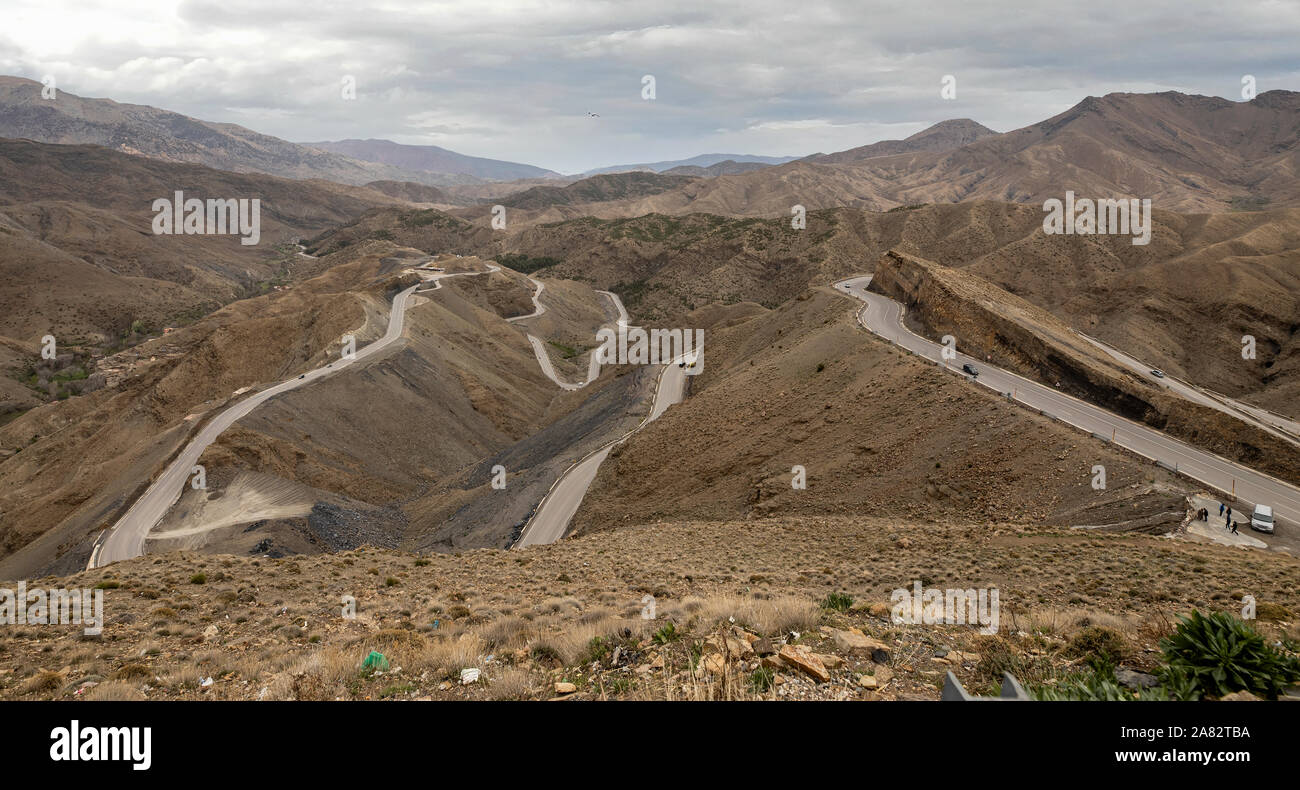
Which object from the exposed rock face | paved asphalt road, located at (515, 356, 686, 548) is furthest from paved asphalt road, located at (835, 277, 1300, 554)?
paved asphalt road, located at (515, 356, 686, 548)

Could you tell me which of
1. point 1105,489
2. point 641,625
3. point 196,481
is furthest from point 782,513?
point 196,481

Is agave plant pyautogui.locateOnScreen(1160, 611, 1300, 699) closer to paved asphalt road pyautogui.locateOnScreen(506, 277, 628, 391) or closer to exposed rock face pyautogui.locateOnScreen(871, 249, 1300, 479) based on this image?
exposed rock face pyautogui.locateOnScreen(871, 249, 1300, 479)

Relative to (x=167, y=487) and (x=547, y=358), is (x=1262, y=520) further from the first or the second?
(x=547, y=358)

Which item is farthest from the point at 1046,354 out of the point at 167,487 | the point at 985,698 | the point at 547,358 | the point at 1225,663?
the point at 547,358

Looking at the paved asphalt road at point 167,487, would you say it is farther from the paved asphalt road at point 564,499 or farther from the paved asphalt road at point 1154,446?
the paved asphalt road at point 1154,446

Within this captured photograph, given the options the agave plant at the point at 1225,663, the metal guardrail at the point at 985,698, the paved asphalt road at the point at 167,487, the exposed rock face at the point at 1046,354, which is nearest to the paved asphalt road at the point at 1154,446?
the exposed rock face at the point at 1046,354
